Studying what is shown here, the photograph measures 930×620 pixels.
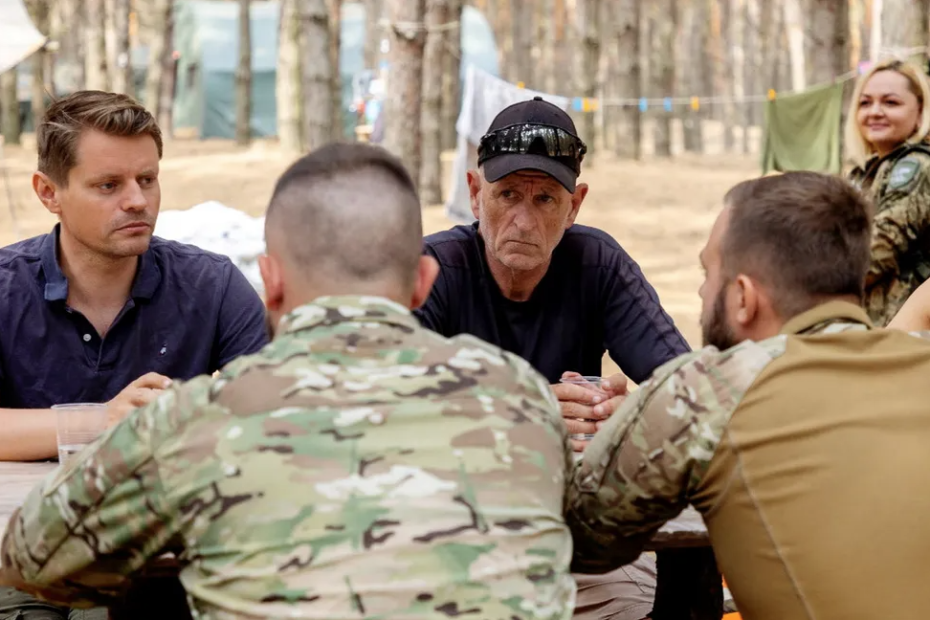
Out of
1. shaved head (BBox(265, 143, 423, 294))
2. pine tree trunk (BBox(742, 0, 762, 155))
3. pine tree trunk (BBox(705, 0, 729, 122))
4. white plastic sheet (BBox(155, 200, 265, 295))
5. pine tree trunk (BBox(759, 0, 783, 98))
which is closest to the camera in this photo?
shaved head (BBox(265, 143, 423, 294))

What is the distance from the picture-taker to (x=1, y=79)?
22.5m

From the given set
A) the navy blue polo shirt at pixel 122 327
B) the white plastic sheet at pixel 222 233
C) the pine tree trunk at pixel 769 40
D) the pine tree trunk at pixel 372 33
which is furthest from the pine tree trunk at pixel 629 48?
the navy blue polo shirt at pixel 122 327

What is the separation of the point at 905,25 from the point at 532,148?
30.1ft

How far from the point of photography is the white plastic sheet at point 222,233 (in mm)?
8266

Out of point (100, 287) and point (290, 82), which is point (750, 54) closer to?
point (290, 82)

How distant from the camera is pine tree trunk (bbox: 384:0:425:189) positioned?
39.5ft

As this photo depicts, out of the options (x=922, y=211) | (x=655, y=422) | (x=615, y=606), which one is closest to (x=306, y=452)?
(x=655, y=422)

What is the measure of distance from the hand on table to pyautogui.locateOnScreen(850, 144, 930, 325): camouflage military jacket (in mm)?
3709

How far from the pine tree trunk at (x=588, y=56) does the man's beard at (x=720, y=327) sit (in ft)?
62.6

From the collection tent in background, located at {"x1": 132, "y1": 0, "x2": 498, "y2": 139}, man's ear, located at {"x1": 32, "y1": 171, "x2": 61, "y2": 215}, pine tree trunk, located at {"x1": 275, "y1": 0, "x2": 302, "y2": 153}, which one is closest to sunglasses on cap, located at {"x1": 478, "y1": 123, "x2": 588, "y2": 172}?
man's ear, located at {"x1": 32, "y1": 171, "x2": 61, "y2": 215}

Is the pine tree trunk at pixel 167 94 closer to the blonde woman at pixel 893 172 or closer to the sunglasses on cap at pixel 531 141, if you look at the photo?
the blonde woman at pixel 893 172

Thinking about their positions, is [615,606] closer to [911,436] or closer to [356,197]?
[911,436]

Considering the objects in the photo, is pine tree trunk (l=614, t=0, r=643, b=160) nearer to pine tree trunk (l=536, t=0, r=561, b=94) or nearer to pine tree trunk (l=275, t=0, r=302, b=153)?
pine tree trunk (l=275, t=0, r=302, b=153)

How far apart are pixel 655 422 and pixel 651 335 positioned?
143cm
